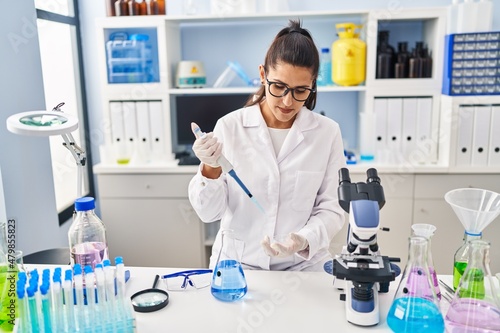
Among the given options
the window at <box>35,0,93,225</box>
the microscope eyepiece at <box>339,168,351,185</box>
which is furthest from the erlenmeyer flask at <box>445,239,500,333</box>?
the window at <box>35,0,93,225</box>

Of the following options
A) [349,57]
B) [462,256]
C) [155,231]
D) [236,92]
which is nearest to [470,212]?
[462,256]

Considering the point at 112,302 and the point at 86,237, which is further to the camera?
the point at 86,237

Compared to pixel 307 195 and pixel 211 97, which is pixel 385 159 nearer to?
pixel 211 97

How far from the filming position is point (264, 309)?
1.17 m

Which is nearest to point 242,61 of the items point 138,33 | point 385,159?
point 138,33

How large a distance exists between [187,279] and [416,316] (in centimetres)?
64

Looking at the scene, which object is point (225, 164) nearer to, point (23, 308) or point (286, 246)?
point (286, 246)

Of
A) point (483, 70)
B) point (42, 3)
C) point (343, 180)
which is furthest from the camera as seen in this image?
point (42, 3)

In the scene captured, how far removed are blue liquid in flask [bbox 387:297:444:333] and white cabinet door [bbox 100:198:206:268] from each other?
1865mm

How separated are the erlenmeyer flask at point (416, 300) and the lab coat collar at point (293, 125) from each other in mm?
606

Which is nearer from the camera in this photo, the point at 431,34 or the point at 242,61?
the point at 431,34

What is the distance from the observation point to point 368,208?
39.9 inches

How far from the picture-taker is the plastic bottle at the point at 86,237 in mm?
1171

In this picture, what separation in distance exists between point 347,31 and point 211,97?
0.94 m
